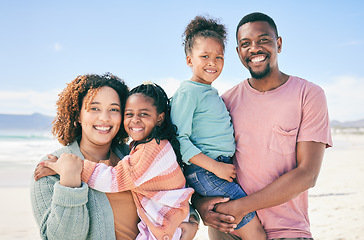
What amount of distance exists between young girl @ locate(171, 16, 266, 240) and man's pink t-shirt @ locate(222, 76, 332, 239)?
0.12m

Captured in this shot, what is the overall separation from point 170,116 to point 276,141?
3.01 feet

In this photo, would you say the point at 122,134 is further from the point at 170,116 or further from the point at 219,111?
the point at 219,111

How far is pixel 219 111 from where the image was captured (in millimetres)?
2881

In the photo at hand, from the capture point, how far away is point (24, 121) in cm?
5244

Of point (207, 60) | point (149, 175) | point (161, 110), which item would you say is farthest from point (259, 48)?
point (149, 175)

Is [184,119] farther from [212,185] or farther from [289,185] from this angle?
[289,185]

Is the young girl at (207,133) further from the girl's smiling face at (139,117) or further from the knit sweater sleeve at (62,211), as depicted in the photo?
the knit sweater sleeve at (62,211)

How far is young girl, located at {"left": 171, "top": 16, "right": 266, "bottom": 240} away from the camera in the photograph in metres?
2.70

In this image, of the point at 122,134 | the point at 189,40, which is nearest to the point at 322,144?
the point at 189,40

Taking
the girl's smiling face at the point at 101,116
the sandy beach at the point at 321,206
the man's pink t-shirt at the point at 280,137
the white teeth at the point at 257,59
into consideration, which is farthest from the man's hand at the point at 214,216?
the sandy beach at the point at 321,206

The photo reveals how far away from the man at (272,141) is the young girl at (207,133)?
0.10 m

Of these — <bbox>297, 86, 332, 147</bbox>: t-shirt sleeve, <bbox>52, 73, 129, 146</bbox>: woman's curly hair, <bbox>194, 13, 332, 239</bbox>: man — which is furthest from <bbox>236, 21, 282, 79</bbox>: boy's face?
<bbox>52, 73, 129, 146</bbox>: woman's curly hair

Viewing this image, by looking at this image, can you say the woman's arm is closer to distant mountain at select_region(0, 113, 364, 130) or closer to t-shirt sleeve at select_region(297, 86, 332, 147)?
t-shirt sleeve at select_region(297, 86, 332, 147)

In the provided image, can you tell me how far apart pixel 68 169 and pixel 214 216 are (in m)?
1.25
